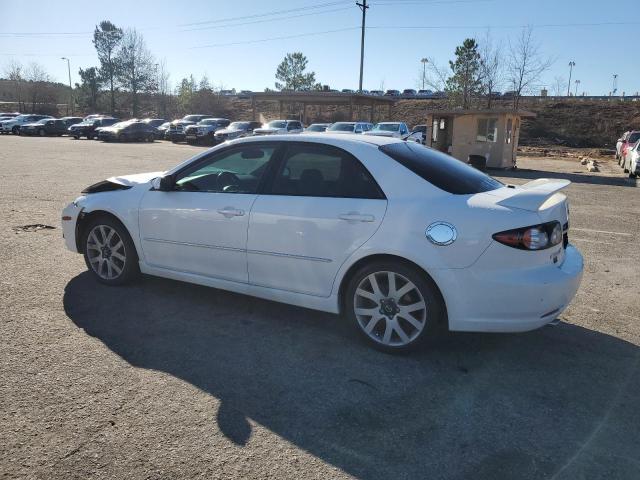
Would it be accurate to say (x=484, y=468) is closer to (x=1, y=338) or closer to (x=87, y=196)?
(x=1, y=338)

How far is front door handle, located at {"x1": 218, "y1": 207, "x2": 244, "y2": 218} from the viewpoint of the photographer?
4289 mm

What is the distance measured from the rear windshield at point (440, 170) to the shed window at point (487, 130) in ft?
60.3

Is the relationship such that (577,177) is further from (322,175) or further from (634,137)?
(322,175)

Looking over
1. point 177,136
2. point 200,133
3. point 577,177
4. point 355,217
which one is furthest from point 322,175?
point 177,136

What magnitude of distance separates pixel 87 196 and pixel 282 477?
3812 mm

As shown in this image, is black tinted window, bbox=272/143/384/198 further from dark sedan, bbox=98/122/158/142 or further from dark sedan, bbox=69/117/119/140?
dark sedan, bbox=69/117/119/140

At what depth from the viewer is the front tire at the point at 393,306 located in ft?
12.0

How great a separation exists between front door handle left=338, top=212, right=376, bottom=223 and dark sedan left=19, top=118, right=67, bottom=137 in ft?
146

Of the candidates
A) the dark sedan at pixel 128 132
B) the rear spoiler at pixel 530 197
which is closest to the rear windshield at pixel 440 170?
the rear spoiler at pixel 530 197

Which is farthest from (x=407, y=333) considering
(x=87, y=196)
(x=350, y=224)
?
(x=87, y=196)

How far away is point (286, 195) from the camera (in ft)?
13.7

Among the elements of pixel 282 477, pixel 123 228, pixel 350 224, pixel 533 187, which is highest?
pixel 533 187

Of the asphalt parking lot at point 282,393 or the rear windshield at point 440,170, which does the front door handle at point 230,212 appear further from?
the rear windshield at point 440,170

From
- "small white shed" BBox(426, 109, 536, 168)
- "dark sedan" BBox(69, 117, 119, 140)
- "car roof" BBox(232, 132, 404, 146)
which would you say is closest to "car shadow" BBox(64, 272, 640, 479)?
"car roof" BBox(232, 132, 404, 146)
